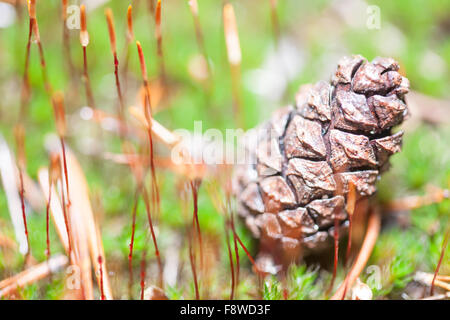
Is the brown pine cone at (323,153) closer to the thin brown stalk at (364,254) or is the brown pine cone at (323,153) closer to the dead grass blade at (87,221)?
the thin brown stalk at (364,254)

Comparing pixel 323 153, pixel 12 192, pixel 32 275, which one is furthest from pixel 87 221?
pixel 323 153

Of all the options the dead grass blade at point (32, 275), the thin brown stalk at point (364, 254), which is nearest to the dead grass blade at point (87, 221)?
the dead grass blade at point (32, 275)

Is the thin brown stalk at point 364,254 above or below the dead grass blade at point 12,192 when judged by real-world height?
below

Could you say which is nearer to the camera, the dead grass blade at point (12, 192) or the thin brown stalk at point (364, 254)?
the thin brown stalk at point (364, 254)

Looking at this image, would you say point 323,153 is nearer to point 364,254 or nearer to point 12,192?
point 364,254

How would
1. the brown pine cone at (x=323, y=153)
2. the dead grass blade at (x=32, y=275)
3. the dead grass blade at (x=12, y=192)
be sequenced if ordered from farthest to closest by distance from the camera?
the dead grass blade at (x=12, y=192) → the dead grass blade at (x=32, y=275) → the brown pine cone at (x=323, y=153)

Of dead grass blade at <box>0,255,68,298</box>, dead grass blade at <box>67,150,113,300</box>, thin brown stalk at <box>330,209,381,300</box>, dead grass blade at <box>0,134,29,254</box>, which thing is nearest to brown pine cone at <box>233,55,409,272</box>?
thin brown stalk at <box>330,209,381,300</box>

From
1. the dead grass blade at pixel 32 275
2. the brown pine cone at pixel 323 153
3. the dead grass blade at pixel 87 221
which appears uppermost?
the brown pine cone at pixel 323 153
